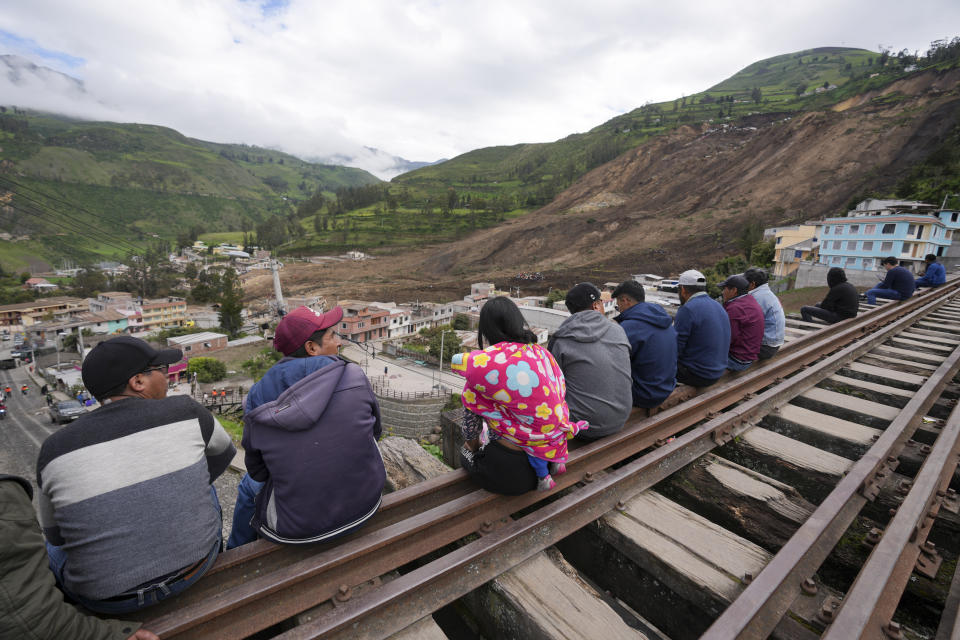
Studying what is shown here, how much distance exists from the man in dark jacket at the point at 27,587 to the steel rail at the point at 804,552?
203cm

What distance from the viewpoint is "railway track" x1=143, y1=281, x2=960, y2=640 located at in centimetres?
154

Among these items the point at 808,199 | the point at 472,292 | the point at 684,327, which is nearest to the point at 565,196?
the point at 808,199

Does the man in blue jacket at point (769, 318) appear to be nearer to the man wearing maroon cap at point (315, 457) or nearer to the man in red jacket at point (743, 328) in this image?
the man in red jacket at point (743, 328)

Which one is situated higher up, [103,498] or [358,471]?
[103,498]

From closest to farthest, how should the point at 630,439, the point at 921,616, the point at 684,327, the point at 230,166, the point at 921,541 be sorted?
the point at 921,616 → the point at 921,541 → the point at 630,439 → the point at 684,327 → the point at 230,166

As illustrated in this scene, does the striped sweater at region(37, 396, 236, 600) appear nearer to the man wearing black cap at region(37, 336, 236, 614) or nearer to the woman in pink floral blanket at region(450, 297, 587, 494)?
the man wearing black cap at region(37, 336, 236, 614)

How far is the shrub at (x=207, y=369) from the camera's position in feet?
86.7

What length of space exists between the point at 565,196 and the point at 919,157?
1784 inches

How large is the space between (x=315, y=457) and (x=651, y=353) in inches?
97.7

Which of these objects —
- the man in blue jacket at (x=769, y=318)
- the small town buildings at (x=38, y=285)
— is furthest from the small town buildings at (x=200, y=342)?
the small town buildings at (x=38, y=285)

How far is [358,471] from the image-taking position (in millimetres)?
1862

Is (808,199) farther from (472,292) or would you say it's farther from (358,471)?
(358,471)

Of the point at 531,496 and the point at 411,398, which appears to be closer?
the point at 531,496

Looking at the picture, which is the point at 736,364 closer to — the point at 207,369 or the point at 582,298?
the point at 582,298
